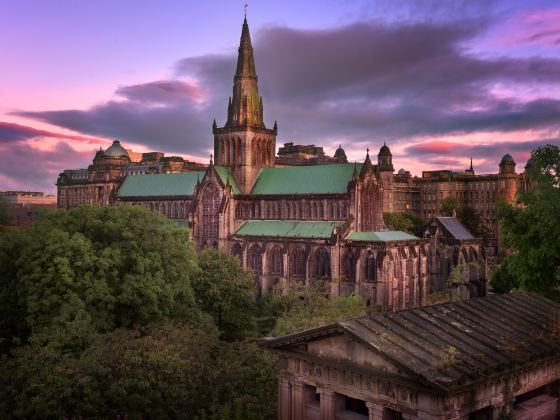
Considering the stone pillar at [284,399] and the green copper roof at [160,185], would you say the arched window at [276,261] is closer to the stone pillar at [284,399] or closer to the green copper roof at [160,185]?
the green copper roof at [160,185]

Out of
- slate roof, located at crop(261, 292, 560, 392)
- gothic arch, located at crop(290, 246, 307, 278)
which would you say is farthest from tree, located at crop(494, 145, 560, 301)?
gothic arch, located at crop(290, 246, 307, 278)

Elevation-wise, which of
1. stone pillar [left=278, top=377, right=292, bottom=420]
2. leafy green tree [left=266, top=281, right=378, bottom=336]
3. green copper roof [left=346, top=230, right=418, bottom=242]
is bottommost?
leafy green tree [left=266, top=281, right=378, bottom=336]

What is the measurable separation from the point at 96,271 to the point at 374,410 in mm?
27399

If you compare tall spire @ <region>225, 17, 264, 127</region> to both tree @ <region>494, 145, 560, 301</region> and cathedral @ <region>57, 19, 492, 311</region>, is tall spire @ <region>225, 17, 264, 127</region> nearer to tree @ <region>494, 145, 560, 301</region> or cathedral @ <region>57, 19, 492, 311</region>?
cathedral @ <region>57, 19, 492, 311</region>

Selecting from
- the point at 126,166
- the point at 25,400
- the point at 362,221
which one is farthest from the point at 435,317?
the point at 126,166

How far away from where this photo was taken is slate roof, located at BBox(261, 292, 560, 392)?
751 inches

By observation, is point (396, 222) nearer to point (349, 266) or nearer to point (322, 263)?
point (322, 263)

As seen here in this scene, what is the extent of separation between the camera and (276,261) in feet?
255

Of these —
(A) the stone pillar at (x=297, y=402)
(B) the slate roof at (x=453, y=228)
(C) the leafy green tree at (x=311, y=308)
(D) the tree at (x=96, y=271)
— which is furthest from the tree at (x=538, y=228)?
(B) the slate roof at (x=453, y=228)

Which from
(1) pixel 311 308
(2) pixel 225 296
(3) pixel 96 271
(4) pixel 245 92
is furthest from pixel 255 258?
(3) pixel 96 271

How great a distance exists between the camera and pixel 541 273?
33.0m

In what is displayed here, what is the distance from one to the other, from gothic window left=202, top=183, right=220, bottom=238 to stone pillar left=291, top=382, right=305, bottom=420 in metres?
63.4

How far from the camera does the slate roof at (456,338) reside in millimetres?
19078

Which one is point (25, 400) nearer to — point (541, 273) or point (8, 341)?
point (8, 341)
